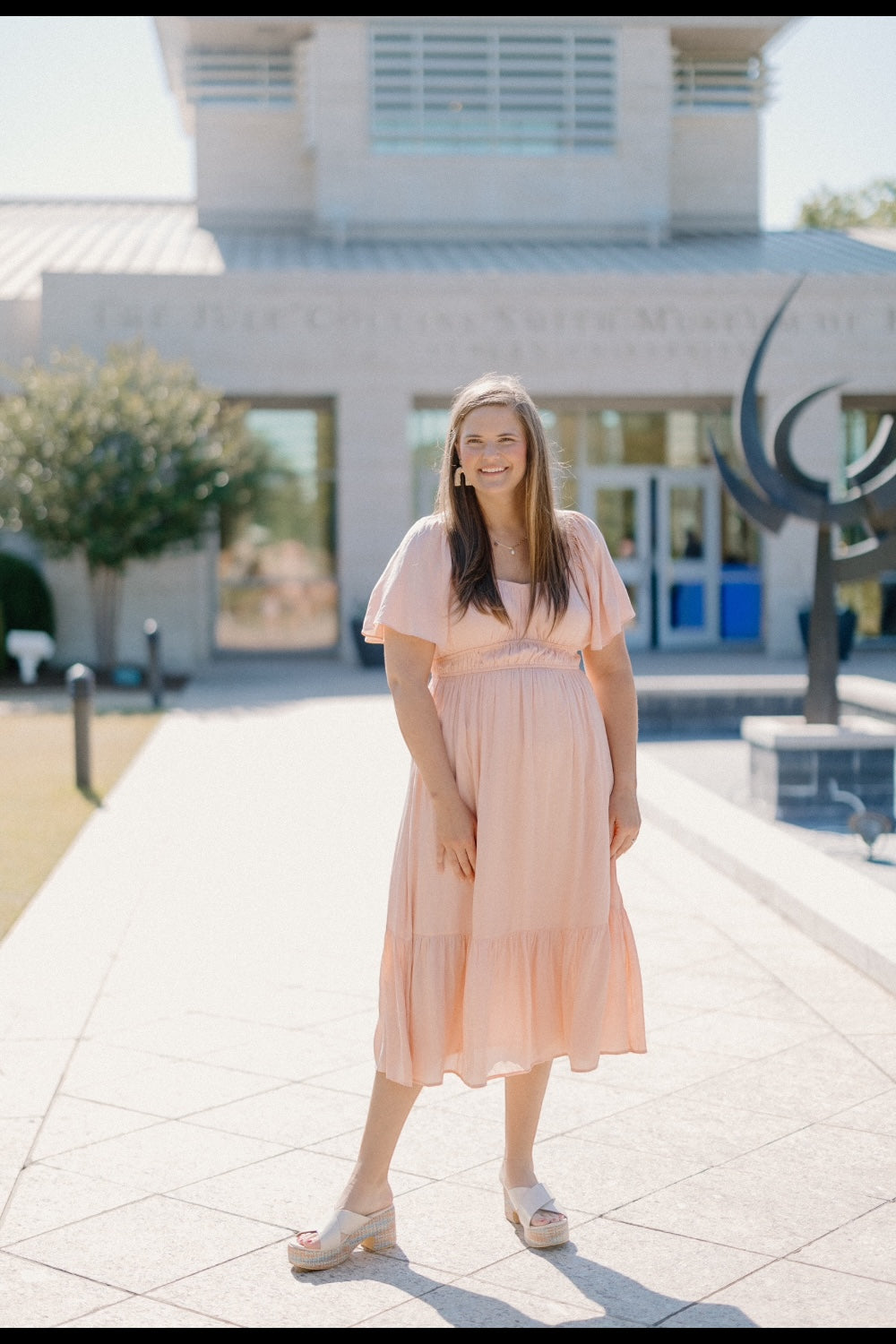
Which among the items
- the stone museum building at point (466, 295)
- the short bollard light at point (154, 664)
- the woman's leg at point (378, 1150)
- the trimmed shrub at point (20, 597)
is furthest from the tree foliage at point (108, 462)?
the woman's leg at point (378, 1150)

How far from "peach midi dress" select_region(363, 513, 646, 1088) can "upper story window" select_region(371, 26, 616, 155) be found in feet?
75.0

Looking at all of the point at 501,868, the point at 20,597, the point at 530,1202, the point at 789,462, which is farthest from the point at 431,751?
the point at 20,597

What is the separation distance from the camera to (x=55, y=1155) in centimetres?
401

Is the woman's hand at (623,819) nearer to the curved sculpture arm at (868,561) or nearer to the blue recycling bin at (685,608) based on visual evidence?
the curved sculpture arm at (868,561)

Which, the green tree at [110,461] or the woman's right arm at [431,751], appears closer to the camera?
the woman's right arm at [431,751]

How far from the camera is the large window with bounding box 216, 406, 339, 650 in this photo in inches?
887

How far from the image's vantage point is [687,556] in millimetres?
23078

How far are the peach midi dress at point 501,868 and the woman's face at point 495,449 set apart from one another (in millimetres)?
157

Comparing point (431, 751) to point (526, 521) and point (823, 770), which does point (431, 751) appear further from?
point (823, 770)

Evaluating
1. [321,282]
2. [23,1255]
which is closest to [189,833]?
[23,1255]

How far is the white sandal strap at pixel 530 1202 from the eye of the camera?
3.45 metres

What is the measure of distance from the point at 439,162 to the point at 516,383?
22.6 m

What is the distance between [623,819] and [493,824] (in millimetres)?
358

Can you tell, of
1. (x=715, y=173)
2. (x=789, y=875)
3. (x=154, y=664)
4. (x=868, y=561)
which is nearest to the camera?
(x=789, y=875)
